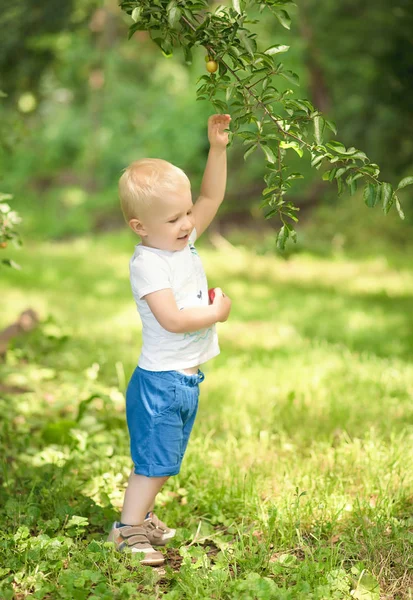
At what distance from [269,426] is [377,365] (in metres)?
1.36

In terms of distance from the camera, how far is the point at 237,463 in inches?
135

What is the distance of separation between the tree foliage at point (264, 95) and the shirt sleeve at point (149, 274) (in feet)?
1.46

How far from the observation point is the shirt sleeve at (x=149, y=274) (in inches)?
104

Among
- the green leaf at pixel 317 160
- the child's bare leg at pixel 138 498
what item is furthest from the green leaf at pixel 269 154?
the child's bare leg at pixel 138 498

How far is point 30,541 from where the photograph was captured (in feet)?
8.53

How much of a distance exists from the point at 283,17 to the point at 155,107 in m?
15.3

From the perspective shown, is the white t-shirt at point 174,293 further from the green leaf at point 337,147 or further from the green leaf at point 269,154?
the green leaf at point 337,147

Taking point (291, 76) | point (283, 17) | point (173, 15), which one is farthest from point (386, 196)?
point (173, 15)

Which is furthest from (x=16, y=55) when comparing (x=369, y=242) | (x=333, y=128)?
(x=333, y=128)

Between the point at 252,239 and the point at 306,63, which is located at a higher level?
the point at 306,63

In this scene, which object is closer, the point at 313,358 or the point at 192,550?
the point at 192,550

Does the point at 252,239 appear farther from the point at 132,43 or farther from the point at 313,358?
the point at 132,43

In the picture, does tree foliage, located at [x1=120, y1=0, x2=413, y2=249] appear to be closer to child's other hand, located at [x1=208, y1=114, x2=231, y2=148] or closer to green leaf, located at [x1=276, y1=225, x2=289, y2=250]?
green leaf, located at [x1=276, y1=225, x2=289, y2=250]

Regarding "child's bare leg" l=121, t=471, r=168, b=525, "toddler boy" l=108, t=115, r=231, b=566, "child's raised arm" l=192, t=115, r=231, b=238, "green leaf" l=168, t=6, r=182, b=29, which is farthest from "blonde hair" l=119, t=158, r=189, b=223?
"child's bare leg" l=121, t=471, r=168, b=525
